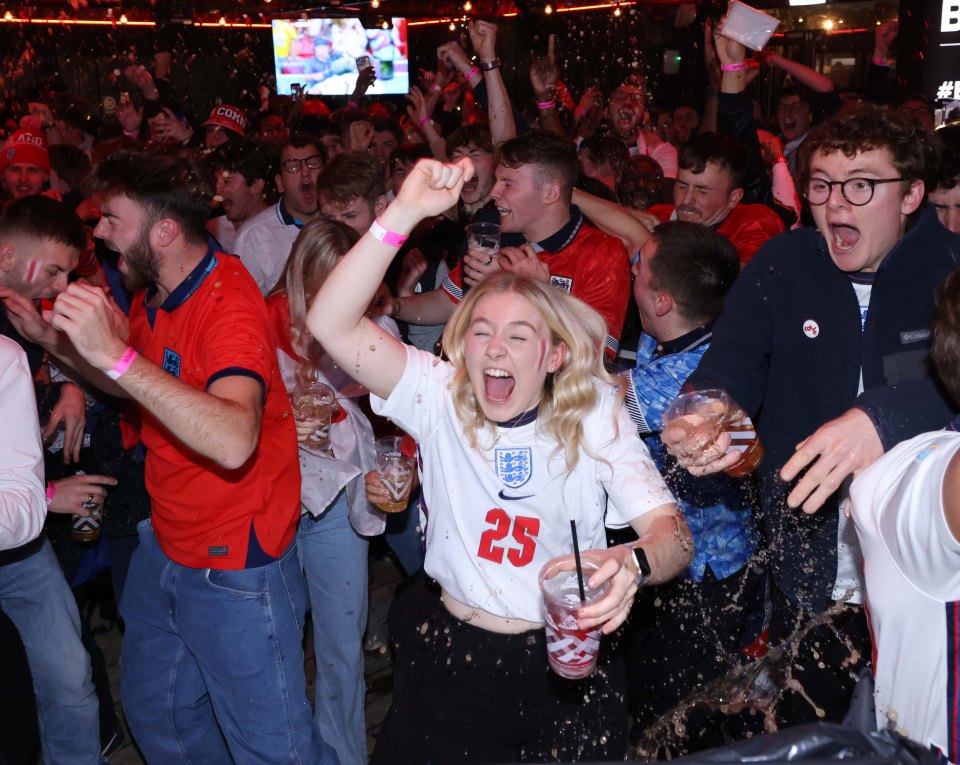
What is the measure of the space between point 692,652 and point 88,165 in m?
5.91

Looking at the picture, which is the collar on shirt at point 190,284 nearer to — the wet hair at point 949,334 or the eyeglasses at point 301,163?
the wet hair at point 949,334

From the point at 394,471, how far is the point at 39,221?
5.48 ft

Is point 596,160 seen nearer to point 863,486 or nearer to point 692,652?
point 692,652

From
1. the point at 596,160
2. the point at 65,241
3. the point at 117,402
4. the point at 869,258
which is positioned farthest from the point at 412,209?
the point at 596,160

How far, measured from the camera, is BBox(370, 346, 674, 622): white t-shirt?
101 inches

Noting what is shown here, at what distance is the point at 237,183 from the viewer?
20.1 feet

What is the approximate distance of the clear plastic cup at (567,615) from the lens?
2172 millimetres

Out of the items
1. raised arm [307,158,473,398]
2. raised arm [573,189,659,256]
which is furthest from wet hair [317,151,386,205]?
raised arm [307,158,473,398]

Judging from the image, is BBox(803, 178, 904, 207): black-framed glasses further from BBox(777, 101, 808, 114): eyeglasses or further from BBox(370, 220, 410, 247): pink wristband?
BBox(777, 101, 808, 114): eyeglasses

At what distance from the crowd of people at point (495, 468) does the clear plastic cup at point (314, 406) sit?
16 mm

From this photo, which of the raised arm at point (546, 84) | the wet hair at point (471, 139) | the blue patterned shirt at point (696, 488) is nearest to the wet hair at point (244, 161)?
the wet hair at point (471, 139)

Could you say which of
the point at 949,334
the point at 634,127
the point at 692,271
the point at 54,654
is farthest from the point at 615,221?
the point at 634,127

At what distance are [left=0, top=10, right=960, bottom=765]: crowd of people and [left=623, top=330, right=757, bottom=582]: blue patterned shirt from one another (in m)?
0.01

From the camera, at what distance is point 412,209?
2.48 meters
